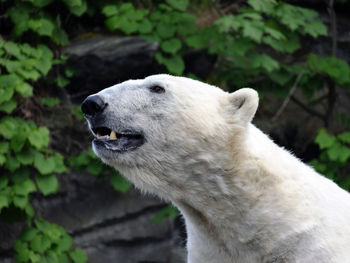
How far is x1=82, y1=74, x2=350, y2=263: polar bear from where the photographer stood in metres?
3.29

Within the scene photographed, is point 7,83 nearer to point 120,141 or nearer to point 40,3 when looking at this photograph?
point 40,3

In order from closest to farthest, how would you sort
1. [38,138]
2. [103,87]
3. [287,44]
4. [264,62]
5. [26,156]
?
[38,138] < [26,156] < [264,62] < [287,44] < [103,87]

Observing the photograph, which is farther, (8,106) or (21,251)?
(21,251)

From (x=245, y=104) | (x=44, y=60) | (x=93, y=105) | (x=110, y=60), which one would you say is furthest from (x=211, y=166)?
(x=110, y=60)

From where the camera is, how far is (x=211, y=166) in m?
3.37

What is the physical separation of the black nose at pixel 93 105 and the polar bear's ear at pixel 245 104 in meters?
0.70

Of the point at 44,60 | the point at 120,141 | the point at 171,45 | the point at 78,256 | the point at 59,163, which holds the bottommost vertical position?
the point at 78,256

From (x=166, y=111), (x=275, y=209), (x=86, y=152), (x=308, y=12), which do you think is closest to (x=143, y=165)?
(x=166, y=111)

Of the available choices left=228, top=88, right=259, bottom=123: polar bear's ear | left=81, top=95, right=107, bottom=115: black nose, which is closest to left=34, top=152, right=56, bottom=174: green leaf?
left=81, top=95, right=107, bottom=115: black nose

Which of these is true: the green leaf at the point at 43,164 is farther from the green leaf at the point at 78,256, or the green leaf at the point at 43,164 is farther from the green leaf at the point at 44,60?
the green leaf at the point at 78,256

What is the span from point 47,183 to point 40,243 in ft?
1.73

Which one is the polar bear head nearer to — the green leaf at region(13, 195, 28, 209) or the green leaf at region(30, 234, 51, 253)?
the green leaf at region(13, 195, 28, 209)

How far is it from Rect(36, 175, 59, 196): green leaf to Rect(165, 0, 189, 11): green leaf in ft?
6.21

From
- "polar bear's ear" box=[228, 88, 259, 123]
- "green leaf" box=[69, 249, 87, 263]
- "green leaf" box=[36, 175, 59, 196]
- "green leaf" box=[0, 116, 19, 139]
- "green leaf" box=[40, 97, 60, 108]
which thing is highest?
"polar bear's ear" box=[228, 88, 259, 123]
